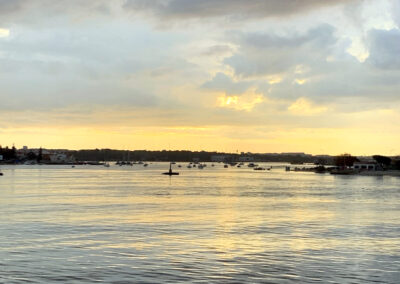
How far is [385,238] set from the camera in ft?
127

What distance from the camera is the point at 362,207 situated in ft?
218

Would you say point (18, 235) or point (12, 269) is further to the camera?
point (18, 235)

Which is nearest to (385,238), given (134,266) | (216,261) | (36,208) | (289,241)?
(289,241)

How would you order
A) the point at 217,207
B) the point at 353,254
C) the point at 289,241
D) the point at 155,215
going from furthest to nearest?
the point at 217,207
the point at 155,215
the point at 289,241
the point at 353,254

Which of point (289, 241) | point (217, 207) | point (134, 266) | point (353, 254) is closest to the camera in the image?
point (134, 266)

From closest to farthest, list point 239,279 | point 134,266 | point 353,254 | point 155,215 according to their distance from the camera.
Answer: point 239,279, point 134,266, point 353,254, point 155,215

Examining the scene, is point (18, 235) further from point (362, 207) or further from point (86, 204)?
point (362, 207)

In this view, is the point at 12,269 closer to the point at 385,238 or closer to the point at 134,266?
the point at 134,266

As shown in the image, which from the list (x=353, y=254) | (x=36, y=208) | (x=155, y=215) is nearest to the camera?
(x=353, y=254)

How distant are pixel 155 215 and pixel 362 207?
28042 mm

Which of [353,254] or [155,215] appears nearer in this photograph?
[353,254]

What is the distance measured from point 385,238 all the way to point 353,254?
311 inches

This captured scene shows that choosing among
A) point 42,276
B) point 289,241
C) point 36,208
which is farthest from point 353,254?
point 36,208

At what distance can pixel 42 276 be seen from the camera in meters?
25.7
